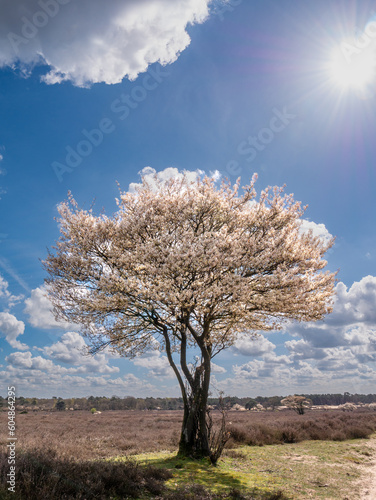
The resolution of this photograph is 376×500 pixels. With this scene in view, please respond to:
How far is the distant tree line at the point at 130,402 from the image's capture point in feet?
363

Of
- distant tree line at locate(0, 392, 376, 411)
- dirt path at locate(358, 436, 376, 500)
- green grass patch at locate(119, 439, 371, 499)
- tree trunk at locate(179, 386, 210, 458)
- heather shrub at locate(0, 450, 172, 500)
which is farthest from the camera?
distant tree line at locate(0, 392, 376, 411)

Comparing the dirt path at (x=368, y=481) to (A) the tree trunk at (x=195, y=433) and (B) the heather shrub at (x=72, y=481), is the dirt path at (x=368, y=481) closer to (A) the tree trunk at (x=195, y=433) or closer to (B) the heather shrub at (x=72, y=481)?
(A) the tree trunk at (x=195, y=433)

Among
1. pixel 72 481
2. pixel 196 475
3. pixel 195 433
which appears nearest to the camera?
pixel 72 481

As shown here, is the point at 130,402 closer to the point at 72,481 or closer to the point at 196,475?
the point at 196,475

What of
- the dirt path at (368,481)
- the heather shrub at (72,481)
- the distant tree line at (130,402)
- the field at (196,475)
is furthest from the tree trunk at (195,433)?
the distant tree line at (130,402)

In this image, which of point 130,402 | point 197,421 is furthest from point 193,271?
point 130,402

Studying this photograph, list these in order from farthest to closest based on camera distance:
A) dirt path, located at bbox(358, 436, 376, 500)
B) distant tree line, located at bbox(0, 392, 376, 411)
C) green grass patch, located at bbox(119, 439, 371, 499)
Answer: distant tree line, located at bbox(0, 392, 376, 411) < dirt path, located at bbox(358, 436, 376, 500) < green grass patch, located at bbox(119, 439, 371, 499)

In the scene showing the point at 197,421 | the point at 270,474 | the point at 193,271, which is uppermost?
the point at 193,271

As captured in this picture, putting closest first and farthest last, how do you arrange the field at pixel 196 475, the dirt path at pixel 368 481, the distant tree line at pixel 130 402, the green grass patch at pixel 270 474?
A: the field at pixel 196 475
the green grass patch at pixel 270 474
the dirt path at pixel 368 481
the distant tree line at pixel 130 402

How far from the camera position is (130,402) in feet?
420

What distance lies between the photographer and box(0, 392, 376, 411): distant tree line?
110662 mm

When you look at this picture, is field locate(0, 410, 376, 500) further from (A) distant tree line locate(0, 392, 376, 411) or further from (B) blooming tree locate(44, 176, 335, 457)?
(A) distant tree line locate(0, 392, 376, 411)

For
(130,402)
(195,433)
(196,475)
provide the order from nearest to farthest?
1. (196,475)
2. (195,433)
3. (130,402)

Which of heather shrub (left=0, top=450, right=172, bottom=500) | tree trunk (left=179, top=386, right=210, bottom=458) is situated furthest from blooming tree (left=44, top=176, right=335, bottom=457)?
heather shrub (left=0, top=450, right=172, bottom=500)
